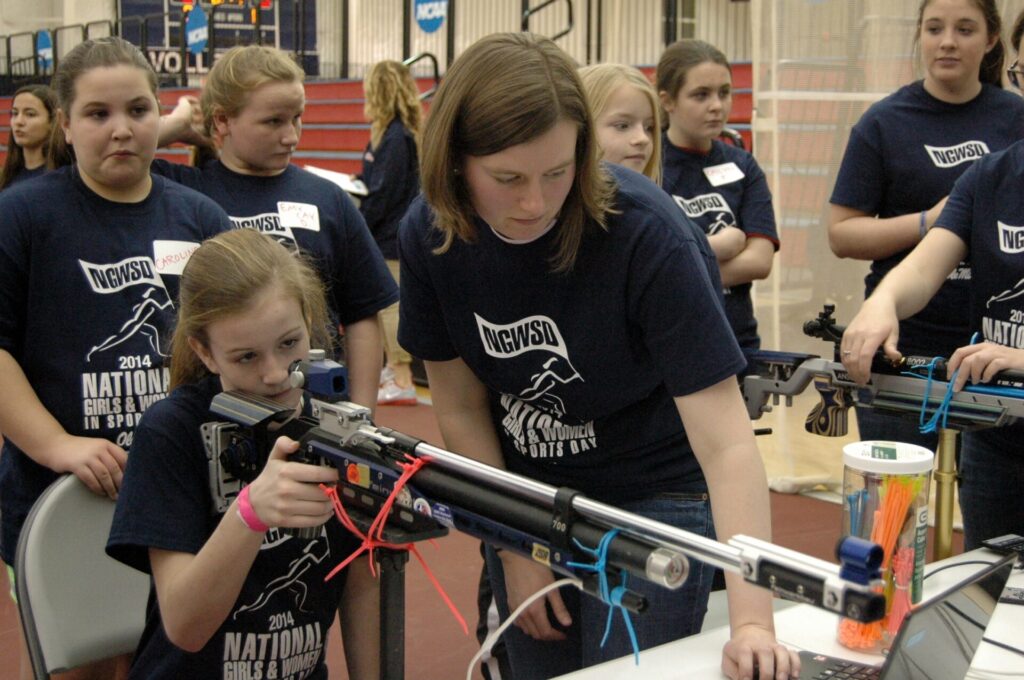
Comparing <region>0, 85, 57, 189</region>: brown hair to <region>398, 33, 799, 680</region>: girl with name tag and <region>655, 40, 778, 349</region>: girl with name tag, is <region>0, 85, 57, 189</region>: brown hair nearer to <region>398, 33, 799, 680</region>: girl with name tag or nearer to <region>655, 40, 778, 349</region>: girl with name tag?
Result: <region>655, 40, 778, 349</region>: girl with name tag

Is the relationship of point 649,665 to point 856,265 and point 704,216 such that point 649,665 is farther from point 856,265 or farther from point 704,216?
point 856,265

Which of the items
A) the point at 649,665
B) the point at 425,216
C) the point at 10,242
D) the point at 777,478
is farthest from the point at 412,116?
the point at 649,665

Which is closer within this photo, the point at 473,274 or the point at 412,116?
the point at 473,274

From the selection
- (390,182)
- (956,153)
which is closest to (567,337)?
(956,153)

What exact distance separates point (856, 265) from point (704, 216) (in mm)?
1176

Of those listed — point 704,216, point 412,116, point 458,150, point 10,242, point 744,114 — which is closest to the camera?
point 458,150

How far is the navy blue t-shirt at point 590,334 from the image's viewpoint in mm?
1245

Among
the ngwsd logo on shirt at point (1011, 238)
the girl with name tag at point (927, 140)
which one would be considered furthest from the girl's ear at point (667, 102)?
the ngwsd logo on shirt at point (1011, 238)

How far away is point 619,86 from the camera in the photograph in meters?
2.03

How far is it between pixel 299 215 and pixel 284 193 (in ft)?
0.24

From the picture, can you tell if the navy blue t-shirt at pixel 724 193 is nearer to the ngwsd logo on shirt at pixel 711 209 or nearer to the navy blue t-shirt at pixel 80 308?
the ngwsd logo on shirt at pixel 711 209

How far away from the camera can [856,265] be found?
147 inches

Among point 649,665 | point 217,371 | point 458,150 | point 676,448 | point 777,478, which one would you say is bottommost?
point 777,478

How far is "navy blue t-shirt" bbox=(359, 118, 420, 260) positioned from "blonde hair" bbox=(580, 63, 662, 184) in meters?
3.12
